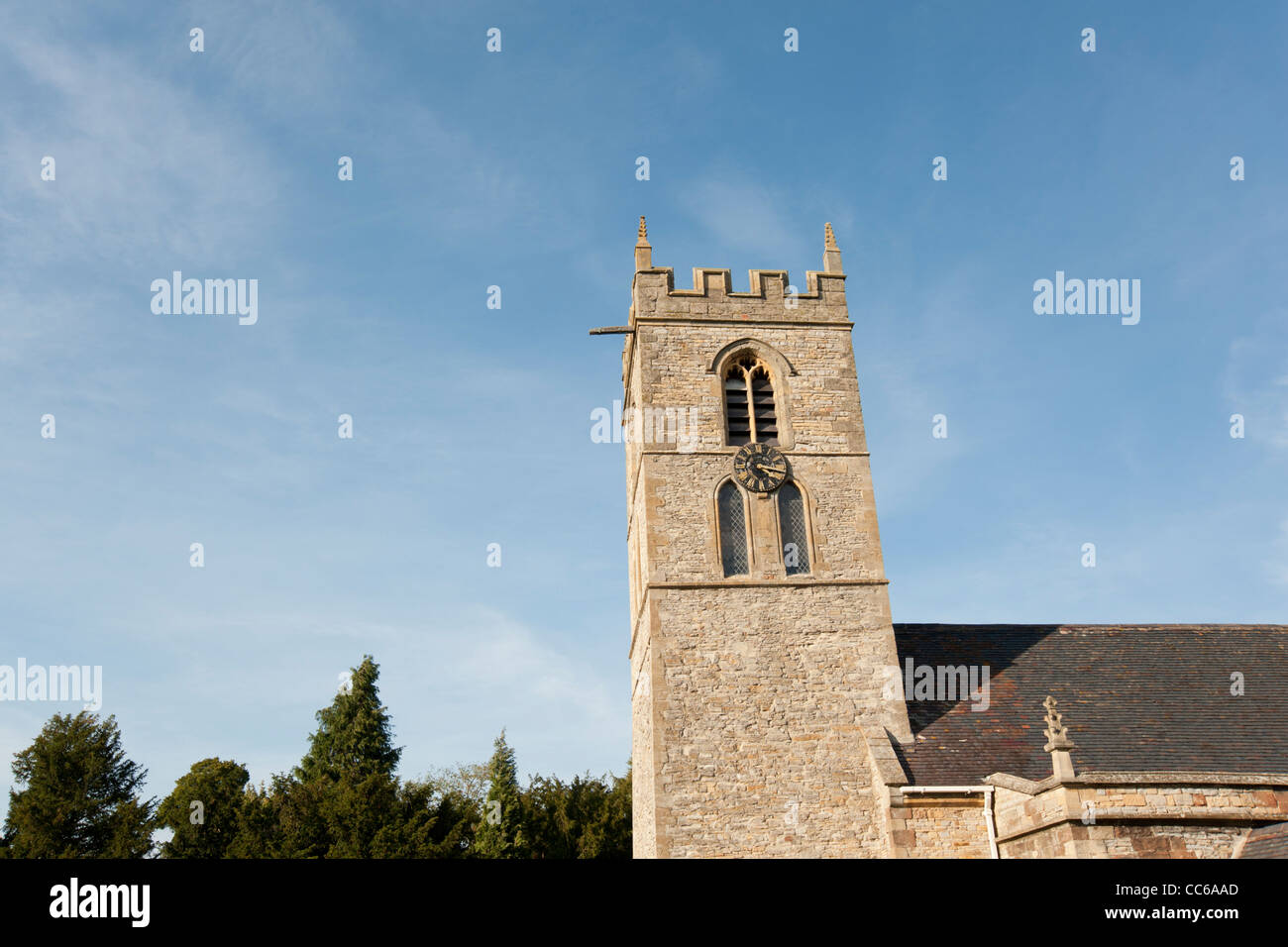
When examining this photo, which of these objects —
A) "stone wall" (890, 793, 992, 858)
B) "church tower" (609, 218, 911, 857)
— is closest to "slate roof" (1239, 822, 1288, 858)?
"stone wall" (890, 793, 992, 858)

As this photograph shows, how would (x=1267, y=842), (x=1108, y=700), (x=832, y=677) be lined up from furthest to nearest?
(x=1108, y=700)
(x=832, y=677)
(x=1267, y=842)

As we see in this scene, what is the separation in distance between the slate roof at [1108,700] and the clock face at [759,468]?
4096mm

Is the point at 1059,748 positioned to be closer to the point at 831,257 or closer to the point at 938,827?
the point at 938,827

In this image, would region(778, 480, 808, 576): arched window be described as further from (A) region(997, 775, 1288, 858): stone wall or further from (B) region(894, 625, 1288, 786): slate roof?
(A) region(997, 775, 1288, 858): stone wall

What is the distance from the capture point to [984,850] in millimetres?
14711

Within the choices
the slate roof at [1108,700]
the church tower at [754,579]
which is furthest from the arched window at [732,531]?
the slate roof at [1108,700]

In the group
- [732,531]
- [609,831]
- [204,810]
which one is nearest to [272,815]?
[204,810]

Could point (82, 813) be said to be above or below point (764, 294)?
below

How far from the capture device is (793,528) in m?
18.5

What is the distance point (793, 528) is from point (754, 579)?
140cm

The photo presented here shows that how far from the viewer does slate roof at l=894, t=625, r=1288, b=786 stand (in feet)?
52.6
